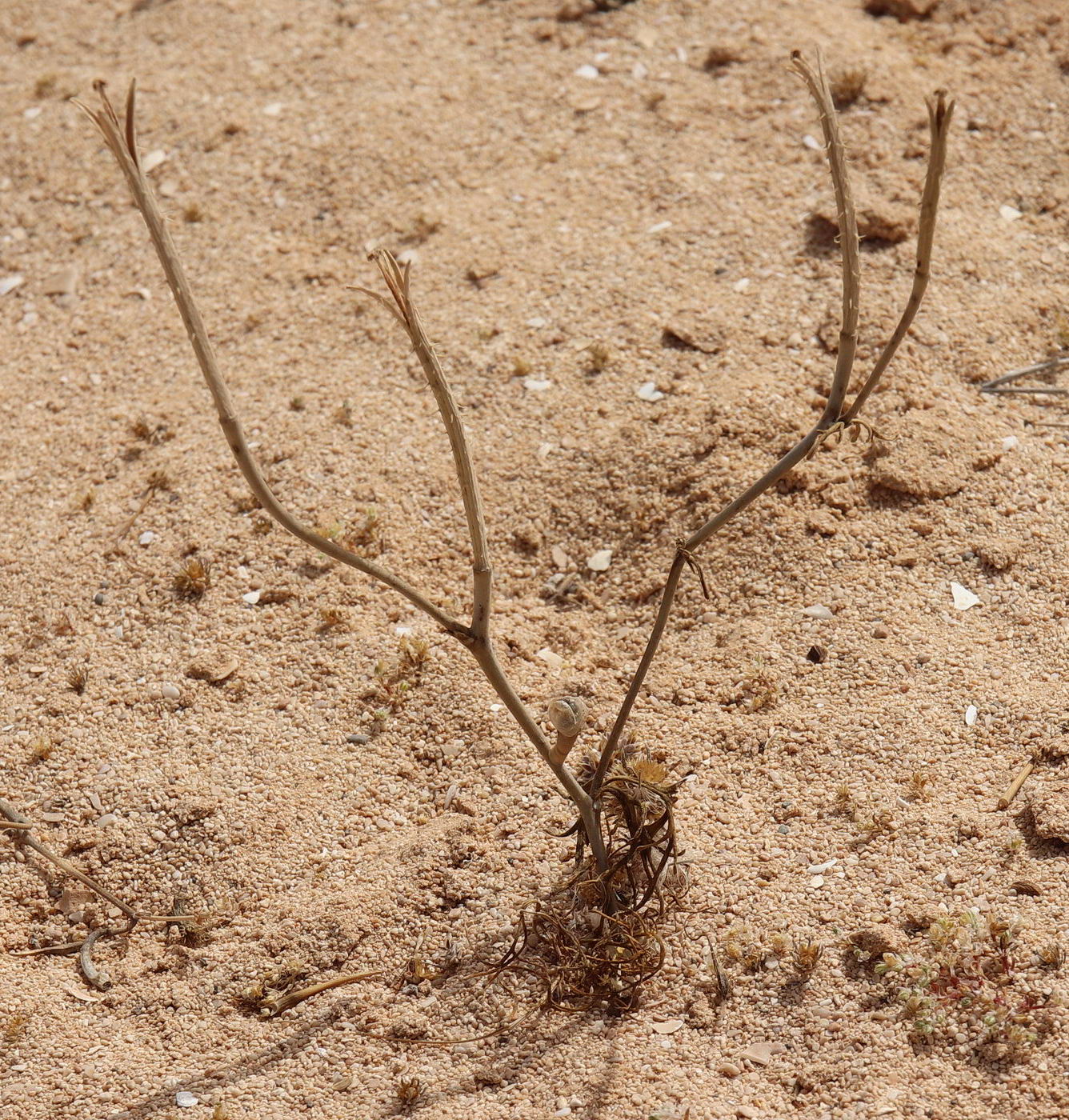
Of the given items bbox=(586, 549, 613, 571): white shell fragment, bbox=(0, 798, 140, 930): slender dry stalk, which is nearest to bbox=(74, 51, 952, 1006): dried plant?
bbox=(586, 549, 613, 571): white shell fragment

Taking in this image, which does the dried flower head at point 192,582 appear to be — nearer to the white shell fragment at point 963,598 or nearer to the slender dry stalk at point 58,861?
the slender dry stalk at point 58,861

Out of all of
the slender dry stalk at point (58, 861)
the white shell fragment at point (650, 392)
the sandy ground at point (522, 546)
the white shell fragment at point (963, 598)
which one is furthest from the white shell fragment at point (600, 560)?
the slender dry stalk at point (58, 861)

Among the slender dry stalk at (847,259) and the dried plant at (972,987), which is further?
the dried plant at (972,987)

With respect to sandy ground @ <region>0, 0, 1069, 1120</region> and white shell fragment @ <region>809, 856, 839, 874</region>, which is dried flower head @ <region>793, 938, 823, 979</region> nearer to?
sandy ground @ <region>0, 0, 1069, 1120</region>

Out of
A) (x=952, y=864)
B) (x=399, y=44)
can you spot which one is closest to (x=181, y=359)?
(x=399, y=44)

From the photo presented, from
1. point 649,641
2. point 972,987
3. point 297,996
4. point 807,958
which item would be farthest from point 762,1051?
point 297,996

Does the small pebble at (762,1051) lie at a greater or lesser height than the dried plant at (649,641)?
lesser

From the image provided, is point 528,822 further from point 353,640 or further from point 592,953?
point 353,640
